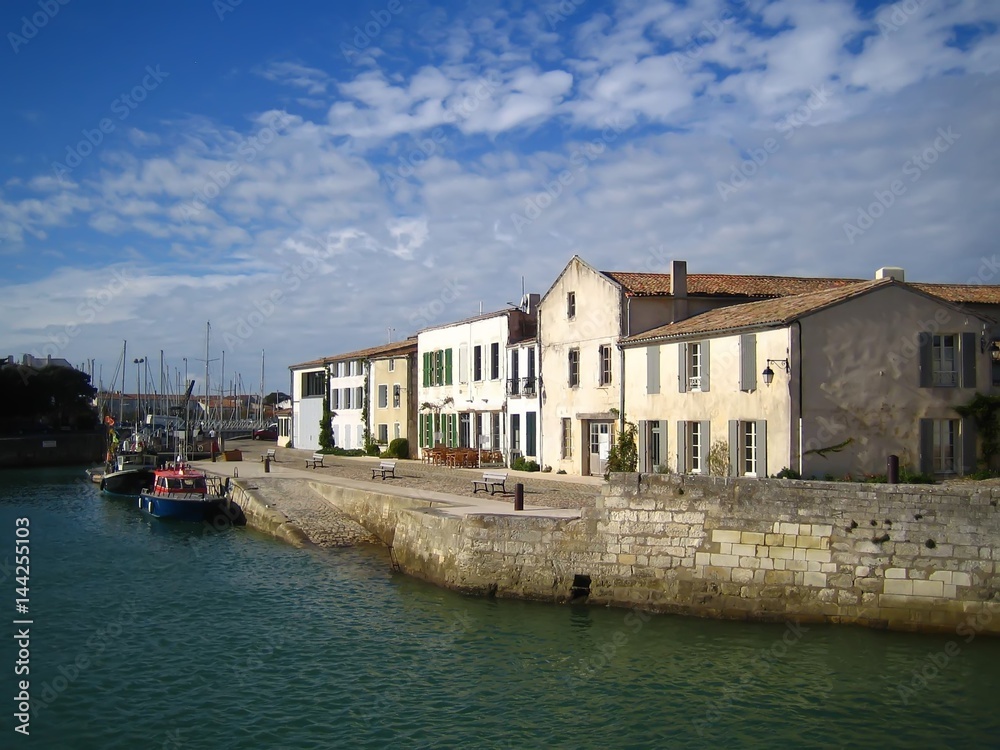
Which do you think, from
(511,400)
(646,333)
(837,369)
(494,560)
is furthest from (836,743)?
(511,400)

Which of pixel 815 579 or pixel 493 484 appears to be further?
pixel 493 484

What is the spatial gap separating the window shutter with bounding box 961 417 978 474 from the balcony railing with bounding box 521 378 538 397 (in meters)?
15.9

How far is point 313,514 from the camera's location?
28188 mm

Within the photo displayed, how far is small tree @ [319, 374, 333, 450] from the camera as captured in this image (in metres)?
52.8

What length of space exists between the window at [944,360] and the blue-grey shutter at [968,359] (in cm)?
21

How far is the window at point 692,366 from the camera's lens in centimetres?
2473

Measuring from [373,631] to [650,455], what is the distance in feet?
41.7

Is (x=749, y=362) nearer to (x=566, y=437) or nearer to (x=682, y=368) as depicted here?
(x=682, y=368)

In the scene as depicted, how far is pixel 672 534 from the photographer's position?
58.7ft

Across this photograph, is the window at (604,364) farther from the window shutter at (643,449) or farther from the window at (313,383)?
the window at (313,383)

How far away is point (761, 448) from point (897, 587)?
6.66 meters

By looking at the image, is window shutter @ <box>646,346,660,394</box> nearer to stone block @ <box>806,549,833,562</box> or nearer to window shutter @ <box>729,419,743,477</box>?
window shutter @ <box>729,419,743,477</box>

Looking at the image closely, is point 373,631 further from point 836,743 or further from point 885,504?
point 885,504

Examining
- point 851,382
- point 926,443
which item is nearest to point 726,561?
point 851,382
